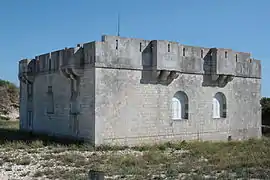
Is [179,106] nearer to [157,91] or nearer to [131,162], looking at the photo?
[157,91]

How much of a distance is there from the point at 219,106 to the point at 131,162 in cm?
1006

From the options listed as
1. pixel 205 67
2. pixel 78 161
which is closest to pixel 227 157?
pixel 78 161

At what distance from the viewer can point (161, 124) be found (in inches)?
680

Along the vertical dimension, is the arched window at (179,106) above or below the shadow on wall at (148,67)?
below

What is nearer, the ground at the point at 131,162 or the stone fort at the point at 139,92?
the ground at the point at 131,162

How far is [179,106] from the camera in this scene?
18281 mm

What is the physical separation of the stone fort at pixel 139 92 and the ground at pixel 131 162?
1283 mm

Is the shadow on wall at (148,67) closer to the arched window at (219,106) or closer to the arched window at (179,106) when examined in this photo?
the arched window at (179,106)

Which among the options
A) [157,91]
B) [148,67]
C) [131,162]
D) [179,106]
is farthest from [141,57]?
[131,162]

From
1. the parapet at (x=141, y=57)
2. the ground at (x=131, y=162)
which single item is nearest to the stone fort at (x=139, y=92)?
the parapet at (x=141, y=57)

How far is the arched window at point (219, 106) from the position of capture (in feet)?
65.3

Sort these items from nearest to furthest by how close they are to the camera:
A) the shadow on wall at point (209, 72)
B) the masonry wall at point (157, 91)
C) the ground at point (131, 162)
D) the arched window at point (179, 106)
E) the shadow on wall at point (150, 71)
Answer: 1. the ground at point (131, 162)
2. the masonry wall at point (157, 91)
3. the shadow on wall at point (150, 71)
4. the arched window at point (179, 106)
5. the shadow on wall at point (209, 72)

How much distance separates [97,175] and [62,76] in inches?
502

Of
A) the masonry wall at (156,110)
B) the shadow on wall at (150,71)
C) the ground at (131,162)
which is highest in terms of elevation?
the shadow on wall at (150,71)
